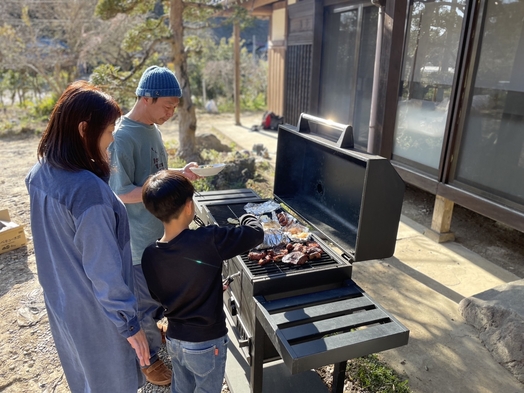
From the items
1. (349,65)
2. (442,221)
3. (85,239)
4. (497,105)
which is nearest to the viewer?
(85,239)

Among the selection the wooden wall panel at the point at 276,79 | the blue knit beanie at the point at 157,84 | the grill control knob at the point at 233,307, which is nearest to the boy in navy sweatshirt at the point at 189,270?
the grill control knob at the point at 233,307

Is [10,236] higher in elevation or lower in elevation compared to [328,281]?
lower

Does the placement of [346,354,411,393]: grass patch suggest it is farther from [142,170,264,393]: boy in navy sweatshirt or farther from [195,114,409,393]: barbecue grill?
[142,170,264,393]: boy in navy sweatshirt

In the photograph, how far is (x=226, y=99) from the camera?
15.5m

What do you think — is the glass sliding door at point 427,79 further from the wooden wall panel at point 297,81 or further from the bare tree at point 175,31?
the bare tree at point 175,31

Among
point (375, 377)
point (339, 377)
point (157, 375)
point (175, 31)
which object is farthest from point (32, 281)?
point (175, 31)

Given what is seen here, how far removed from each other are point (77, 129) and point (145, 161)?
88 centimetres

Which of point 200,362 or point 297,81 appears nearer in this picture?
point 200,362

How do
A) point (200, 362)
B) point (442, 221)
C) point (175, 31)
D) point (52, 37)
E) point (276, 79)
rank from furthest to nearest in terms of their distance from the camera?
point (52, 37) < point (276, 79) < point (175, 31) < point (442, 221) < point (200, 362)

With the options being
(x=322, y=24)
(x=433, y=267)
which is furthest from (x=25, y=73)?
(x=433, y=267)

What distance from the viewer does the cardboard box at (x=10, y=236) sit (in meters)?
3.99

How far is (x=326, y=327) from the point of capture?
1.63m

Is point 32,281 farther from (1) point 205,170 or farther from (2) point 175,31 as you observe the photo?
(2) point 175,31

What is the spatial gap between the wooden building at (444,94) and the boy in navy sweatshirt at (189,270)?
2847 millimetres
